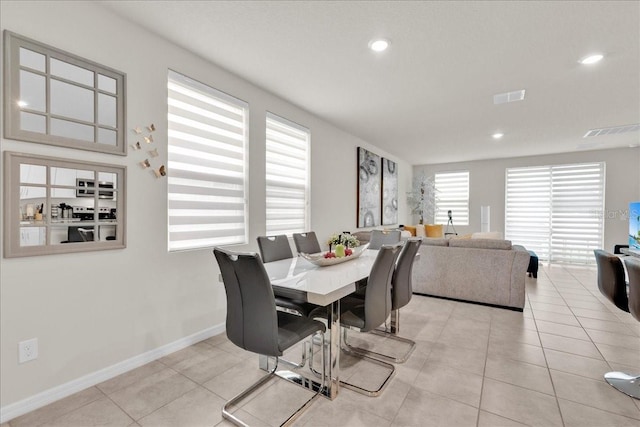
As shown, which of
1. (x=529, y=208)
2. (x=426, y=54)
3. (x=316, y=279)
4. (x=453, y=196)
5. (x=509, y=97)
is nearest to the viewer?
(x=316, y=279)

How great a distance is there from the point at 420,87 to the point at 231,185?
2.35 m

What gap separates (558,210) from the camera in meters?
6.96

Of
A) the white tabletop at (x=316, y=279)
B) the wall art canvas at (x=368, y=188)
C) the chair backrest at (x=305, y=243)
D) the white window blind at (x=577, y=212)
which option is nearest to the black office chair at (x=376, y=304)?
the white tabletop at (x=316, y=279)

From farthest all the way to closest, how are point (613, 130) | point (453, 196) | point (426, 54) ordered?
point (453, 196) → point (613, 130) → point (426, 54)

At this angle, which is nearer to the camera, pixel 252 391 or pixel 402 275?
pixel 252 391

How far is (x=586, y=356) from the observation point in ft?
8.05

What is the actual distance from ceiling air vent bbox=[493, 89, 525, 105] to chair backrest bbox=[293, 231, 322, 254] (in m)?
2.77

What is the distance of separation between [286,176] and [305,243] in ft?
3.56

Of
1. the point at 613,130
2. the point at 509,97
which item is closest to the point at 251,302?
the point at 509,97

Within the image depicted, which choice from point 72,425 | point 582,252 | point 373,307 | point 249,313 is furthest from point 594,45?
point 582,252

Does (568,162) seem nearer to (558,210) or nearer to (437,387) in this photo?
(558,210)

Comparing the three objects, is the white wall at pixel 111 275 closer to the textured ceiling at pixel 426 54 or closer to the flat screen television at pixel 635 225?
the textured ceiling at pixel 426 54

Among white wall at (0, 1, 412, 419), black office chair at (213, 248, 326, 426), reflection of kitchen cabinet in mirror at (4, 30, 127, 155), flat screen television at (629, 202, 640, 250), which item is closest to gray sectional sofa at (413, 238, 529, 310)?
flat screen television at (629, 202, 640, 250)

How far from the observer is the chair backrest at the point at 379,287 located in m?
1.89
